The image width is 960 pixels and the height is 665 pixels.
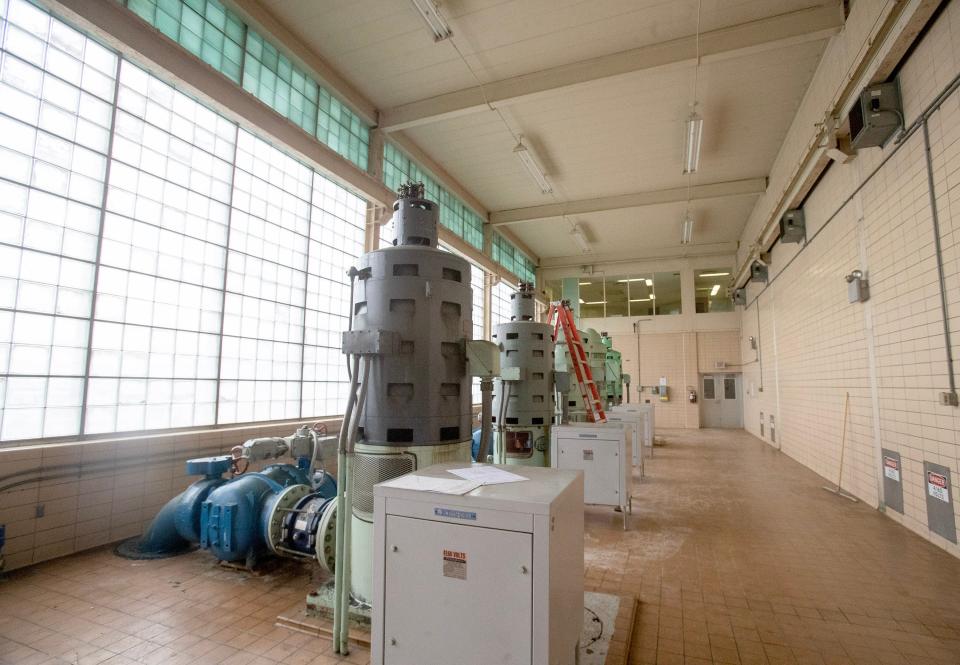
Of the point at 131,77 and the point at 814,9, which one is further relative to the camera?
the point at 814,9

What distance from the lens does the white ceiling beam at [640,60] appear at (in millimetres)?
6055

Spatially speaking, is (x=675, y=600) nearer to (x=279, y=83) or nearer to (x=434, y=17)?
(x=434, y=17)

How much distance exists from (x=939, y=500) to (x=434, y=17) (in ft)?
24.4

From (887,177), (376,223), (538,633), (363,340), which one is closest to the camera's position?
(538,633)

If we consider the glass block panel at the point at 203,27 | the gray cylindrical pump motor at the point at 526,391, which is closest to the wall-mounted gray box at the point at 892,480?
the gray cylindrical pump motor at the point at 526,391

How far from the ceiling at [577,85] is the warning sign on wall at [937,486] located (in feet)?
18.2

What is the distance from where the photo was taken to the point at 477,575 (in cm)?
168

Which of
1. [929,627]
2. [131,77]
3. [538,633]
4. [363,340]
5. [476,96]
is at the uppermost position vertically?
[476,96]

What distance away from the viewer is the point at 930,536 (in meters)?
4.36

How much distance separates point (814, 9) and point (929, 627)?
7.00 meters

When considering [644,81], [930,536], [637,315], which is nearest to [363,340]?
[930,536]

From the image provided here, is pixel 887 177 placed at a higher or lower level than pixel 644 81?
lower

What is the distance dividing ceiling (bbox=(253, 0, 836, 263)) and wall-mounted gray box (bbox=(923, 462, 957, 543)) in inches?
216

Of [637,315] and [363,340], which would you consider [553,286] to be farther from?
[363,340]
